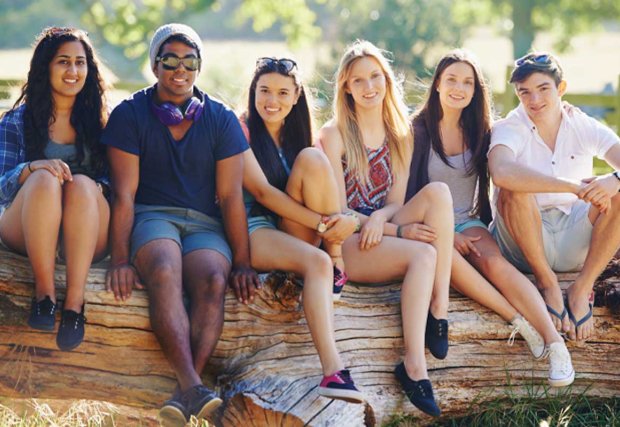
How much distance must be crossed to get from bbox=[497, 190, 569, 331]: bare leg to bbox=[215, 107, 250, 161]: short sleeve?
4.61 ft

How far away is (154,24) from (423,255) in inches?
673

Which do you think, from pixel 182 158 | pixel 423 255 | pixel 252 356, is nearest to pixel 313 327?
pixel 252 356

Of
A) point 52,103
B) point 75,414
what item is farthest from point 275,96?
point 75,414

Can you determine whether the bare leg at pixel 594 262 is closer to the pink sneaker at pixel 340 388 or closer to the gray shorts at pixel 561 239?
the gray shorts at pixel 561 239

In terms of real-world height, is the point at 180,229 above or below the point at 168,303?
above

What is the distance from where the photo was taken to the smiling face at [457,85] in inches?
204

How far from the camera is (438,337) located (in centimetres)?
459

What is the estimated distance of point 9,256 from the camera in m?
4.39

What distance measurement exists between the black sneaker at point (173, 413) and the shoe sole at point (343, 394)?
0.60 meters

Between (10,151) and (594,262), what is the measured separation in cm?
294

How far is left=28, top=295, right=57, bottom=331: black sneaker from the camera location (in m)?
4.13

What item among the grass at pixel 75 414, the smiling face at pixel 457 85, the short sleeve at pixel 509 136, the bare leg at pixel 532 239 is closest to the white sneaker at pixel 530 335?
the bare leg at pixel 532 239

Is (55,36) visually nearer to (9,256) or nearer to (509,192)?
(9,256)

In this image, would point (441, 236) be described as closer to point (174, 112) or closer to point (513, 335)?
point (513, 335)
